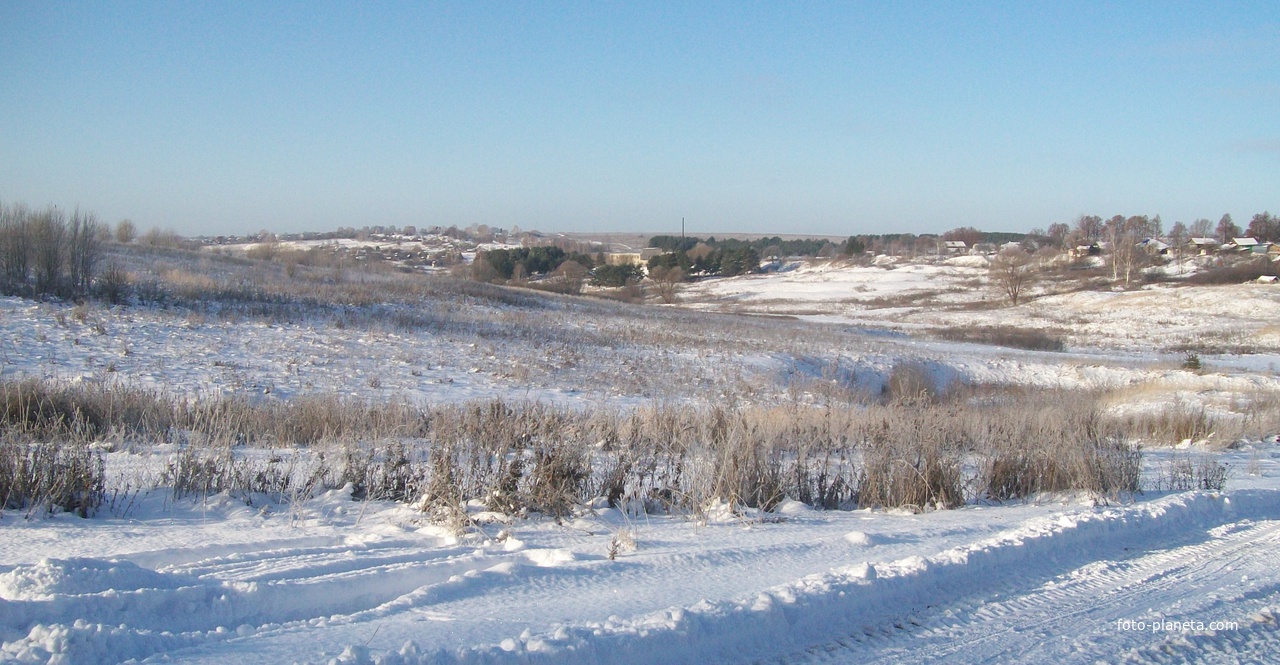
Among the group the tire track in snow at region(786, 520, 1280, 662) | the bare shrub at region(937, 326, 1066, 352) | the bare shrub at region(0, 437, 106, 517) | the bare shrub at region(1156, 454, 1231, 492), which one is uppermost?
the bare shrub at region(0, 437, 106, 517)

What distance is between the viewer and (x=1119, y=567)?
16.7 ft

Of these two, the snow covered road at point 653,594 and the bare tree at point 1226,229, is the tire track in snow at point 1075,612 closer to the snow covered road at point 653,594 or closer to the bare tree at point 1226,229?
the snow covered road at point 653,594

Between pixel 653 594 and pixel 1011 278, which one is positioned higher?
pixel 1011 278

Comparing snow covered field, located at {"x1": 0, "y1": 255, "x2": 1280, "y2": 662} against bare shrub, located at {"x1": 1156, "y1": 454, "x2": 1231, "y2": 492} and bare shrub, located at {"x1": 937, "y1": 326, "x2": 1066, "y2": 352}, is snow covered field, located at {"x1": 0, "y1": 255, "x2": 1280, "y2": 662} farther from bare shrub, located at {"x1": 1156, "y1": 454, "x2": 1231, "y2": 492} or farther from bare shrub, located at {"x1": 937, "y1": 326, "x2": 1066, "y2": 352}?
bare shrub, located at {"x1": 937, "y1": 326, "x2": 1066, "y2": 352}

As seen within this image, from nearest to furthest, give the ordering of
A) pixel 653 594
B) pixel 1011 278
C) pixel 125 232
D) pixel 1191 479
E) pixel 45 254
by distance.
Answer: pixel 653 594, pixel 1191 479, pixel 45 254, pixel 125 232, pixel 1011 278

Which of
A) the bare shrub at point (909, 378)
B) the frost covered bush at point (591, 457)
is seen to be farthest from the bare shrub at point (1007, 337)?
the frost covered bush at point (591, 457)

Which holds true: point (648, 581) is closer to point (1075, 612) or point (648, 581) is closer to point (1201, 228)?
point (1075, 612)

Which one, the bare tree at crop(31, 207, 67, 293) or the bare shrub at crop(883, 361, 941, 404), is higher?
the bare tree at crop(31, 207, 67, 293)

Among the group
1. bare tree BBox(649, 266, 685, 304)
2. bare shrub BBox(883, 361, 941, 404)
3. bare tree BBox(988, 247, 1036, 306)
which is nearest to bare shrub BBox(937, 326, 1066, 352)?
bare shrub BBox(883, 361, 941, 404)

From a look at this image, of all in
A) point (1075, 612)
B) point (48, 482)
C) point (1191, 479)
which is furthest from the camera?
point (1191, 479)

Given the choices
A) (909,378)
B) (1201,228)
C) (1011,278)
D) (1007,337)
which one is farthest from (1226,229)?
(909,378)

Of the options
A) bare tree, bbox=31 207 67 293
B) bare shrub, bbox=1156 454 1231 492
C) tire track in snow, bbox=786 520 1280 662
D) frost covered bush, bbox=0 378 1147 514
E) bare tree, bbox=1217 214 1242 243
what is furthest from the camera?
bare tree, bbox=1217 214 1242 243

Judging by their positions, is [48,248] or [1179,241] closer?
[48,248]

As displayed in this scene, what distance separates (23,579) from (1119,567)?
19.7 feet
